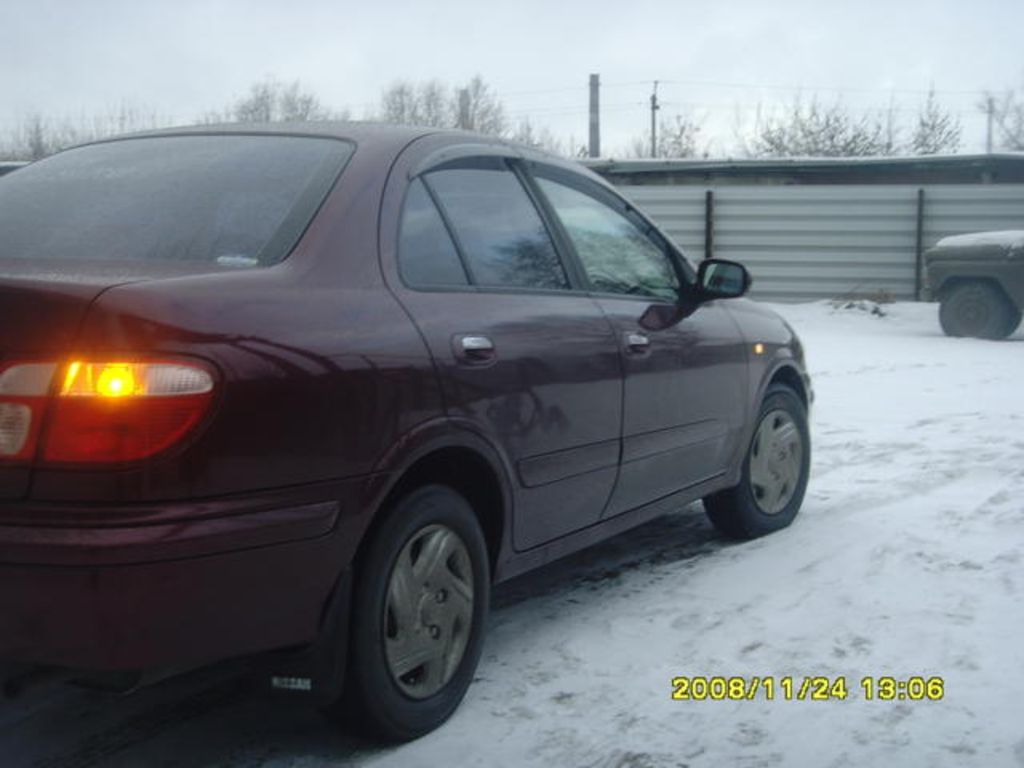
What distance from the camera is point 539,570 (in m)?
4.62

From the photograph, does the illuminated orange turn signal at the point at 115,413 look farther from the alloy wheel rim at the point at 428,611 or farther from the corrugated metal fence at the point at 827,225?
the corrugated metal fence at the point at 827,225

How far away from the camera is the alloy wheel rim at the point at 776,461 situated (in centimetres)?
503

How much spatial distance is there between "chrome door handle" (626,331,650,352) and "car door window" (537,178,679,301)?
187 mm

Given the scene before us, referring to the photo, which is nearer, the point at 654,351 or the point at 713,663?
the point at 713,663

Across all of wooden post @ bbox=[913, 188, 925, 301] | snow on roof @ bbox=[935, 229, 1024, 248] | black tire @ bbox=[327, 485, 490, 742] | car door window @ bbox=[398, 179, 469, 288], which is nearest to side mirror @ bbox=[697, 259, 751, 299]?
car door window @ bbox=[398, 179, 469, 288]

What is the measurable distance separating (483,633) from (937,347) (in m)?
11.8

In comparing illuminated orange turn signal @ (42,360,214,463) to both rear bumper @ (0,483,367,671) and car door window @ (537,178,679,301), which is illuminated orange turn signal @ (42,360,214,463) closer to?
rear bumper @ (0,483,367,671)

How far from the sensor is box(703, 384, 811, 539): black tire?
495cm

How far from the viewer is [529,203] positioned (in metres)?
3.78

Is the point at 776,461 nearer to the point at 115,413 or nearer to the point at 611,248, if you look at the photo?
the point at 611,248

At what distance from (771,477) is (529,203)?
78.8 inches

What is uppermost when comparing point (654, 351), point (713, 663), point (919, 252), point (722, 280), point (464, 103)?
point (464, 103)

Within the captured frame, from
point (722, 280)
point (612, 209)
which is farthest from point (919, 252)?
point (612, 209)

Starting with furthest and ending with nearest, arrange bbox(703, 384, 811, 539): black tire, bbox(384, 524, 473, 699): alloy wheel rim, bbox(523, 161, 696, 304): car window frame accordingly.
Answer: bbox(703, 384, 811, 539): black tire → bbox(523, 161, 696, 304): car window frame → bbox(384, 524, 473, 699): alloy wheel rim
